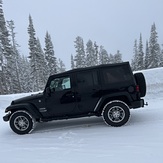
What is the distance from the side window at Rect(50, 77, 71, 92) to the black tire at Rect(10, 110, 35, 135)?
3.95 ft

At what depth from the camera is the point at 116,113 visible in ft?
19.5

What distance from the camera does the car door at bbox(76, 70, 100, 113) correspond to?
6.02 meters

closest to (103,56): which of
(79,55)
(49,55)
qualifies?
(79,55)

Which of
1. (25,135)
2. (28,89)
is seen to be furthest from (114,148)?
(28,89)

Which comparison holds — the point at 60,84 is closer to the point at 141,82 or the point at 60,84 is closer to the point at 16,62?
the point at 141,82

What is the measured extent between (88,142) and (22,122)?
2475 millimetres

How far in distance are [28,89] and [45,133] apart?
122ft

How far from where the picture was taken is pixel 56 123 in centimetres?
714

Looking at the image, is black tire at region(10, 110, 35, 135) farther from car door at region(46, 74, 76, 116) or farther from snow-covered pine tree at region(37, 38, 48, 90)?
snow-covered pine tree at region(37, 38, 48, 90)

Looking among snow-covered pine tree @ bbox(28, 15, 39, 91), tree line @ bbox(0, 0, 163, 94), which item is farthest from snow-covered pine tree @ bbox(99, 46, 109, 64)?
snow-covered pine tree @ bbox(28, 15, 39, 91)

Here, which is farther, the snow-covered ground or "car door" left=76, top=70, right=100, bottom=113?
"car door" left=76, top=70, right=100, bottom=113

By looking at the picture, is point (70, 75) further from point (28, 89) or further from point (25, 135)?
point (28, 89)

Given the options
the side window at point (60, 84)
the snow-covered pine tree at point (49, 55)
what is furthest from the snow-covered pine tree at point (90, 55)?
the side window at point (60, 84)

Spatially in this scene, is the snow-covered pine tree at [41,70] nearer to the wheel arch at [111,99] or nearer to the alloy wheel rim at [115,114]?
the wheel arch at [111,99]
